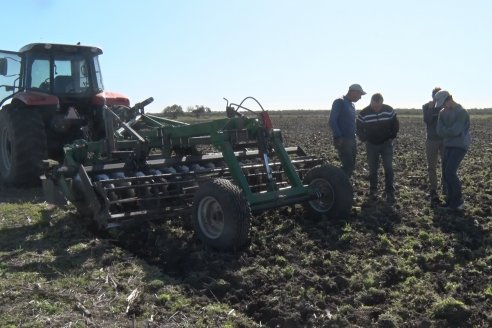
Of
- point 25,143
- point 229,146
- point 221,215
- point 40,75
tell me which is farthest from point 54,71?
point 221,215

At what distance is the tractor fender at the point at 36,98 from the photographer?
28.6 ft

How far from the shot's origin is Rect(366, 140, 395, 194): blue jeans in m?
8.27

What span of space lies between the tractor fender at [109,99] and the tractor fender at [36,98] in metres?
0.74

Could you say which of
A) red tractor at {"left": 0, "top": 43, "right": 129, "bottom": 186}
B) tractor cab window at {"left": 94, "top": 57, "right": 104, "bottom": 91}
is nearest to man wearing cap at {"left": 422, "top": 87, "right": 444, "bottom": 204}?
red tractor at {"left": 0, "top": 43, "right": 129, "bottom": 186}

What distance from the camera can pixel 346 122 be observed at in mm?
8172

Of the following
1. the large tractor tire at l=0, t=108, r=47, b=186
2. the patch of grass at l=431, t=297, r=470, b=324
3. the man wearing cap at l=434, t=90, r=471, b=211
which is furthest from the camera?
the large tractor tire at l=0, t=108, r=47, b=186

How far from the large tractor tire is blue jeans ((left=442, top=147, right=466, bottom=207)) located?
5853mm

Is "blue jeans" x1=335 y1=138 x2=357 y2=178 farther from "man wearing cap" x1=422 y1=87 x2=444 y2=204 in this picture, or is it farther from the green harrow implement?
"man wearing cap" x1=422 y1=87 x2=444 y2=204

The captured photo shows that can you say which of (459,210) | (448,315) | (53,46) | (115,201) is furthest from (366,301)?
(53,46)

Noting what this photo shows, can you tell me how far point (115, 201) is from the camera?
598cm

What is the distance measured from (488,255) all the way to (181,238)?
3090 mm

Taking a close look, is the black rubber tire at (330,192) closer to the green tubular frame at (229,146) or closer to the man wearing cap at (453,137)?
the green tubular frame at (229,146)

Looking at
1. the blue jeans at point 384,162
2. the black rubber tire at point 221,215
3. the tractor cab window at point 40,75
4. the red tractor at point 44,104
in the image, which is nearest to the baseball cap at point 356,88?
the blue jeans at point 384,162

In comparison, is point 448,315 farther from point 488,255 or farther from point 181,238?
point 181,238
